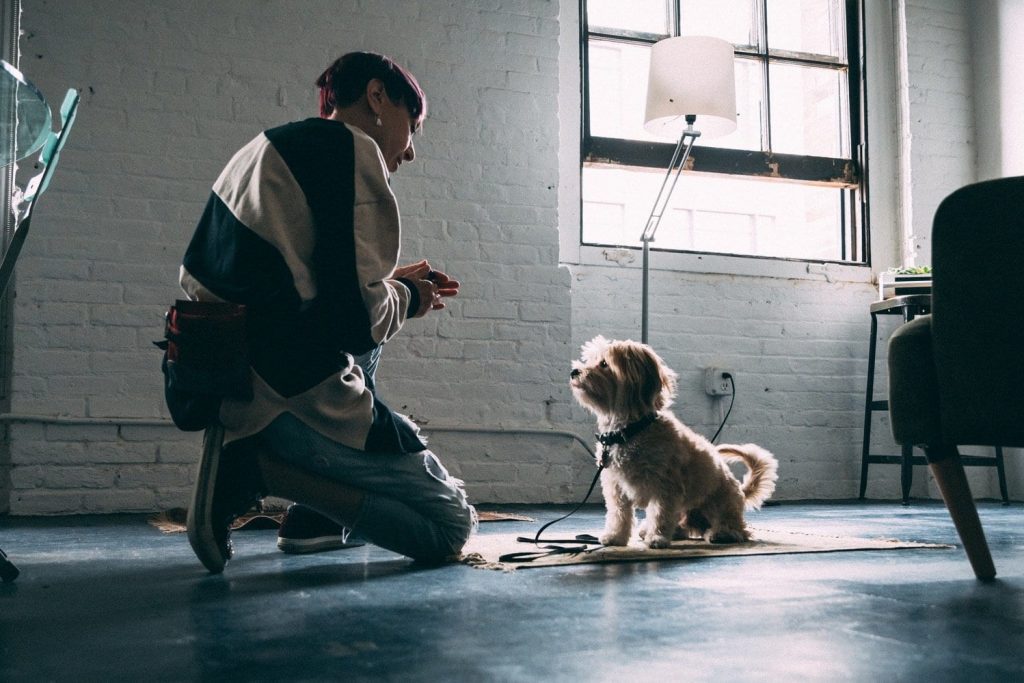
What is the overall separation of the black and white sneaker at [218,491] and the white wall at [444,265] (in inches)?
76.0

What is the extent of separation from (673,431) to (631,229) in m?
2.28

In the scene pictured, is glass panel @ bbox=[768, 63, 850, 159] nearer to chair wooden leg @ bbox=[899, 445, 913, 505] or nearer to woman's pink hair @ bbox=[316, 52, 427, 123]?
chair wooden leg @ bbox=[899, 445, 913, 505]

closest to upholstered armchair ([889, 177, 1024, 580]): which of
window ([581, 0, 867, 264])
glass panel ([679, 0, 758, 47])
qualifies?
window ([581, 0, 867, 264])

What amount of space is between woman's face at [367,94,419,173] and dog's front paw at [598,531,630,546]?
1126 millimetres

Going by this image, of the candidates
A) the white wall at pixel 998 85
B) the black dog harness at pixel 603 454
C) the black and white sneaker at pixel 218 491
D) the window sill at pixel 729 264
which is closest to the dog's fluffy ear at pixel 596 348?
the black dog harness at pixel 603 454

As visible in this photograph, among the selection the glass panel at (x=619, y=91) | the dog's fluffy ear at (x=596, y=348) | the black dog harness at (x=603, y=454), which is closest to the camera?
the black dog harness at (x=603, y=454)

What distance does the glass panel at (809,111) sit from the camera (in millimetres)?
4828

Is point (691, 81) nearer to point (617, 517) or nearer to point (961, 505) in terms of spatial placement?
point (617, 517)

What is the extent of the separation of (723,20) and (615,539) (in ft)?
10.8

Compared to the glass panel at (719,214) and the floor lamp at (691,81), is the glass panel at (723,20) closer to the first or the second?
the glass panel at (719,214)

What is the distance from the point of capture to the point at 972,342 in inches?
68.5

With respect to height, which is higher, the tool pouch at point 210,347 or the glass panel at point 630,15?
the glass panel at point 630,15

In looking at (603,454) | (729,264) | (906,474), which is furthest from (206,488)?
(906,474)

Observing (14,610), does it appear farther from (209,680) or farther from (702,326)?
(702,326)
